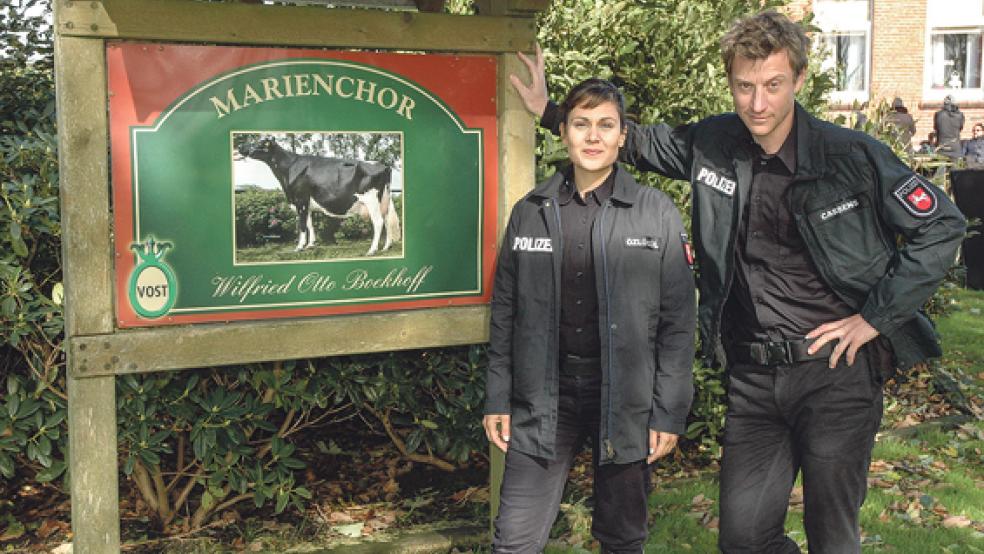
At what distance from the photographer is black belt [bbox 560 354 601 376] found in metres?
3.09

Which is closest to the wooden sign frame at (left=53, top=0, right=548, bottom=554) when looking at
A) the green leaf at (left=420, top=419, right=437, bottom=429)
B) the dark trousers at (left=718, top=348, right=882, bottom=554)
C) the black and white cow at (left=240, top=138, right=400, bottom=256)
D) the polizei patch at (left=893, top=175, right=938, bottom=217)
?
the black and white cow at (left=240, top=138, right=400, bottom=256)

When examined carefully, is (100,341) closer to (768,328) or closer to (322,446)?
(322,446)

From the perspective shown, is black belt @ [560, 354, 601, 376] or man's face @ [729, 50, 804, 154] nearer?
man's face @ [729, 50, 804, 154]

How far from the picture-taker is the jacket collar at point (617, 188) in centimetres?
312

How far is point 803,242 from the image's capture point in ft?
9.74

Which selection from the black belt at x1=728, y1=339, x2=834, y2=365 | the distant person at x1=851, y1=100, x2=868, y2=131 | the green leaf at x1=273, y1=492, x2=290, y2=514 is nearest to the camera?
the black belt at x1=728, y1=339, x2=834, y2=365

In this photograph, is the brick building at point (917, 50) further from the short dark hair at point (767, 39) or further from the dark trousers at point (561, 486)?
the dark trousers at point (561, 486)

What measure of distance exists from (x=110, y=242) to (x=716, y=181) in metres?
1.99

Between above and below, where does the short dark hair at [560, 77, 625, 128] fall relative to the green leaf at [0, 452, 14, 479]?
above

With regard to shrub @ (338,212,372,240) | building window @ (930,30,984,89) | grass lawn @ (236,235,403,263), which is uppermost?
building window @ (930,30,984,89)

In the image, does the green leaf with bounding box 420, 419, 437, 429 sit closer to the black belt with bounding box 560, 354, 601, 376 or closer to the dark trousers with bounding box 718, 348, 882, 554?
the black belt with bounding box 560, 354, 601, 376

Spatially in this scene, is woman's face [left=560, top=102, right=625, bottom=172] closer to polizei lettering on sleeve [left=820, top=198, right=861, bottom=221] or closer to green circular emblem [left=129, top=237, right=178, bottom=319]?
polizei lettering on sleeve [left=820, top=198, right=861, bottom=221]

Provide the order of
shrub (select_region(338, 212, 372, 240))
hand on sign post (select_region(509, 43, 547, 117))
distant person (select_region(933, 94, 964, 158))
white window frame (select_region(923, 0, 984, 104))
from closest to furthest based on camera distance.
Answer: shrub (select_region(338, 212, 372, 240)) < hand on sign post (select_region(509, 43, 547, 117)) < distant person (select_region(933, 94, 964, 158)) < white window frame (select_region(923, 0, 984, 104))

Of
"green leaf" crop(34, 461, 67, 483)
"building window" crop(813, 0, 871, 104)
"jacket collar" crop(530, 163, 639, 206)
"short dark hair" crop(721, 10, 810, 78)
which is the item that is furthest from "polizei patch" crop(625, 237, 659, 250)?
"building window" crop(813, 0, 871, 104)
